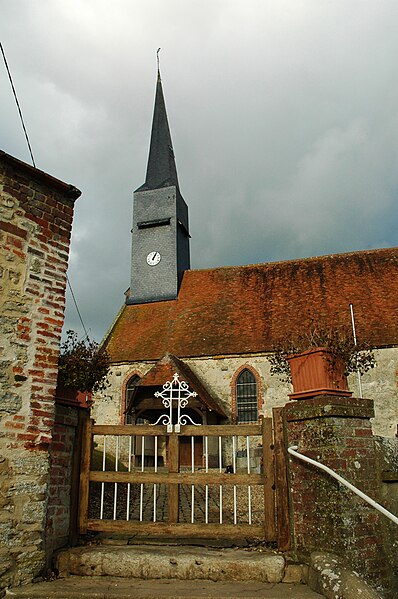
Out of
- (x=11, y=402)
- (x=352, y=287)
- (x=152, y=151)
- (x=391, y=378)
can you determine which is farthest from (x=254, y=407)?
(x=152, y=151)

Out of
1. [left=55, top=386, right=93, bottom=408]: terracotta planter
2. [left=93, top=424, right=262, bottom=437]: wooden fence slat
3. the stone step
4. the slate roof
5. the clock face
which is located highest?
the slate roof

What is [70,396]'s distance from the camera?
5375 millimetres

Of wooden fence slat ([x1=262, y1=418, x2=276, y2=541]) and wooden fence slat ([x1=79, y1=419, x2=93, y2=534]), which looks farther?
wooden fence slat ([x1=79, y1=419, x2=93, y2=534])

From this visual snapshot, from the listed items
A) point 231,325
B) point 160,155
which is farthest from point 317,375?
point 160,155

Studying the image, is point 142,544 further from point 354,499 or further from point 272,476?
point 354,499

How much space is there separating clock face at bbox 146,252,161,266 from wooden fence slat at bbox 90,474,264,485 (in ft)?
63.8

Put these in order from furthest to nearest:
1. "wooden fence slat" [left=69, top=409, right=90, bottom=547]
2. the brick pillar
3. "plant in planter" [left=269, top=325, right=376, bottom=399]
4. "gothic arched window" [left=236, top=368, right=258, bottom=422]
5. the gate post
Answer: "gothic arched window" [left=236, top=368, right=258, bottom=422]
"wooden fence slat" [left=69, top=409, right=90, bottom=547]
the gate post
"plant in planter" [left=269, top=325, right=376, bottom=399]
the brick pillar

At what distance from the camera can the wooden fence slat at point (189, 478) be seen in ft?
16.4

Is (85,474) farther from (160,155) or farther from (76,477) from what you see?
(160,155)

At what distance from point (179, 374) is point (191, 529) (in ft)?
38.9

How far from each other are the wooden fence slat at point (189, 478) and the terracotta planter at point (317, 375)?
985 millimetres

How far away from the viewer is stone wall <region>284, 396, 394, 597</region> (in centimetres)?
433

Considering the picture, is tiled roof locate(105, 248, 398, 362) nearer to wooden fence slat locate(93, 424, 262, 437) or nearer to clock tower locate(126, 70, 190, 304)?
clock tower locate(126, 70, 190, 304)

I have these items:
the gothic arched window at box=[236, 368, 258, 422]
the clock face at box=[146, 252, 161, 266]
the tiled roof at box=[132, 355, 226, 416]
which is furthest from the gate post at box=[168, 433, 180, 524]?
the clock face at box=[146, 252, 161, 266]
